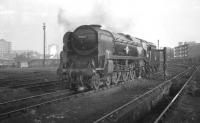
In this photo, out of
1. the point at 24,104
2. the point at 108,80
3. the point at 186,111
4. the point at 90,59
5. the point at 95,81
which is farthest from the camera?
the point at 108,80

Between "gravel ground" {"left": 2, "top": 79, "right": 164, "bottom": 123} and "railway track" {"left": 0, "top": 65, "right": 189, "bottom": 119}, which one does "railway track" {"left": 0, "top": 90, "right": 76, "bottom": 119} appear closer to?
"railway track" {"left": 0, "top": 65, "right": 189, "bottom": 119}

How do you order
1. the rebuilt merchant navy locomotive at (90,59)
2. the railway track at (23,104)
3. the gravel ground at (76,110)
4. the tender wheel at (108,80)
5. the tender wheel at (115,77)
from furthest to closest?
the tender wheel at (115,77) → the tender wheel at (108,80) → the rebuilt merchant navy locomotive at (90,59) → the railway track at (23,104) → the gravel ground at (76,110)

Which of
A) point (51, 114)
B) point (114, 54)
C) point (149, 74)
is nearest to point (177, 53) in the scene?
point (149, 74)

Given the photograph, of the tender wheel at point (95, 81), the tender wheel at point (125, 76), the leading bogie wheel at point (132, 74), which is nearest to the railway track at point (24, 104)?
the tender wheel at point (95, 81)

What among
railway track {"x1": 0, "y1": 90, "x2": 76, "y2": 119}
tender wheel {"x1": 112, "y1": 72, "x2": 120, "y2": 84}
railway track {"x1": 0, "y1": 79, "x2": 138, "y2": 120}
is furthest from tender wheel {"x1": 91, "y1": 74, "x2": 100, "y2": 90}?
tender wheel {"x1": 112, "y1": 72, "x2": 120, "y2": 84}

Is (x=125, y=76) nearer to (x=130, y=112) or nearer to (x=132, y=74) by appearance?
(x=132, y=74)

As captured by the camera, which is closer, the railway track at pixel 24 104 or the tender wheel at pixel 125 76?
the railway track at pixel 24 104

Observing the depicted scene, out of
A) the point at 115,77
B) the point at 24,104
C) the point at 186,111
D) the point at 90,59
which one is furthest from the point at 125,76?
the point at 24,104

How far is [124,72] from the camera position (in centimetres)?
1620

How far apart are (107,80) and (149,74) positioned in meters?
9.43

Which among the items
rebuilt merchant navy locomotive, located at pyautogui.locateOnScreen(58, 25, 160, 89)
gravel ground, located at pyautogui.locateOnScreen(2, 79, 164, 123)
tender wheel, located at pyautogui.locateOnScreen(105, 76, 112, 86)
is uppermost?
rebuilt merchant navy locomotive, located at pyautogui.locateOnScreen(58, 25, 160, 89)

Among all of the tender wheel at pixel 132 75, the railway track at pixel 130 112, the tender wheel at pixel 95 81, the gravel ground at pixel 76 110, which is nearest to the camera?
the railway track at pixel 130 112

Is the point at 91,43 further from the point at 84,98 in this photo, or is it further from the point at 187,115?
the point at 187,115

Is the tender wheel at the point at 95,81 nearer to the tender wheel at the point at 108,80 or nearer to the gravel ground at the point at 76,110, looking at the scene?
the gravel ground at the point at 76,110
